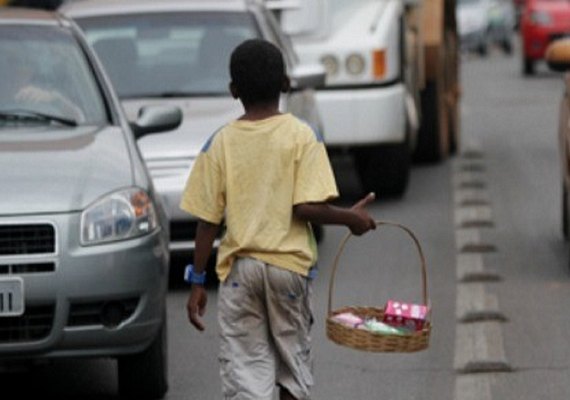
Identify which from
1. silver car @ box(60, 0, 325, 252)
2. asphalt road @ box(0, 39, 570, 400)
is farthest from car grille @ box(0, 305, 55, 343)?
silver car @ box(60, 0, 325, 252)

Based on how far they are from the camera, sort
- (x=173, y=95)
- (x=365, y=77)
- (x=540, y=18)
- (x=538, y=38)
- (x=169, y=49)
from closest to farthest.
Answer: (x=173, y=95), (x=169, y=49), (x=365, y=77), (x=538, y=38), (x=540, y=18)

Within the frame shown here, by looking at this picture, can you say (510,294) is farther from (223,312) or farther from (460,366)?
(223,312)

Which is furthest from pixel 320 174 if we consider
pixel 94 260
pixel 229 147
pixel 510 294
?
pixel 510 294

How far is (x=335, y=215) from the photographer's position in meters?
6.87

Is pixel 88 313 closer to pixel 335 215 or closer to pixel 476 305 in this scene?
pixel 335 215

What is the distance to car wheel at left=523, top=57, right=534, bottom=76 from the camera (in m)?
37.8

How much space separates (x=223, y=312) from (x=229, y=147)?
1.74 ft

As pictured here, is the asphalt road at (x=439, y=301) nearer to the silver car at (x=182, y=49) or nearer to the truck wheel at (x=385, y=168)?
the truck wheel at (x=385, y=168)

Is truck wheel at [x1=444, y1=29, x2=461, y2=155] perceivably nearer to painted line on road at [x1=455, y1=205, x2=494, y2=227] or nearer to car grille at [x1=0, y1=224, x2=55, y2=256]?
painted line on road at [x1=455, y1=205, x2=494, y2=227]

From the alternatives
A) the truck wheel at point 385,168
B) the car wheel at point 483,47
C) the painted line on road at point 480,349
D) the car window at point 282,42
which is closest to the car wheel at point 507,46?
the car wheel at point 483,47

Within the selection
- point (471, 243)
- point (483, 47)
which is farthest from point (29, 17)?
point (483, 47)

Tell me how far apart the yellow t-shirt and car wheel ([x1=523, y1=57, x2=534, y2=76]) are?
31170 mm

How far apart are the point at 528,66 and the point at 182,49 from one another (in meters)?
24.9

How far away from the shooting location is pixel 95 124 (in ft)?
32.0
